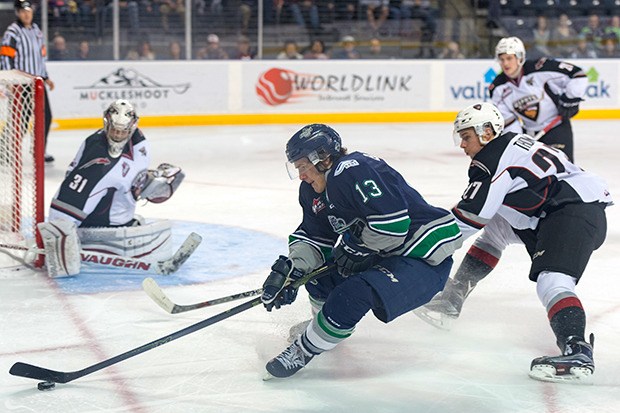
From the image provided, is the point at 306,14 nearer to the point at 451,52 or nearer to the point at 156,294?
the point at 451,52

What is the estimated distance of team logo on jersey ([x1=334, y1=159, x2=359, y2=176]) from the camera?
2.68 metres

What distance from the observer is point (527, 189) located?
3.06 metres

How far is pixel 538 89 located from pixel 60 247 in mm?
2509

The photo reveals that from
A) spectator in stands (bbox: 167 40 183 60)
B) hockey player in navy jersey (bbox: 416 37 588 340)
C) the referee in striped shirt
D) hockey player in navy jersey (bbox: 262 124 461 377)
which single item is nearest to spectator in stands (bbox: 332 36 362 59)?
spectator in stands (bbox: 167 40 183 60)

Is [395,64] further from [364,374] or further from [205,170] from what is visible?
[364,374]

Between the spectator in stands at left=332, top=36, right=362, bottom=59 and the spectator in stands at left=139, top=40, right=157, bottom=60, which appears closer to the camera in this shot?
the spectator in stands at left=139, top=40, right=157, bottom=60

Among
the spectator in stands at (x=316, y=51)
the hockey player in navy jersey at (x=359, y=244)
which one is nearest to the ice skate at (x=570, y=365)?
the hockey player in navy jersey at (x=359, y=244)

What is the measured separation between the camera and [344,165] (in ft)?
8.84

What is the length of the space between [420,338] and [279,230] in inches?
69.2

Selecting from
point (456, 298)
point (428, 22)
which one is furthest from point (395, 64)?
point (456, 298)

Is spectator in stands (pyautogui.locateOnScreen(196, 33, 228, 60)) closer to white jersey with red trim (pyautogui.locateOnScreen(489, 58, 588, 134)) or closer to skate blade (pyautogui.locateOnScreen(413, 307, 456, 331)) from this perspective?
white jersey with red trim (pyautogui.locateOnScreen(489, 58, 588, 134))

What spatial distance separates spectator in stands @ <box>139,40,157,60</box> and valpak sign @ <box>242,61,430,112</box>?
0.83m

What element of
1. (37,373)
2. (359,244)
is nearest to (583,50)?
(359,244)

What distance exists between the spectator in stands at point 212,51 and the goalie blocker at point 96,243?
520 cm
